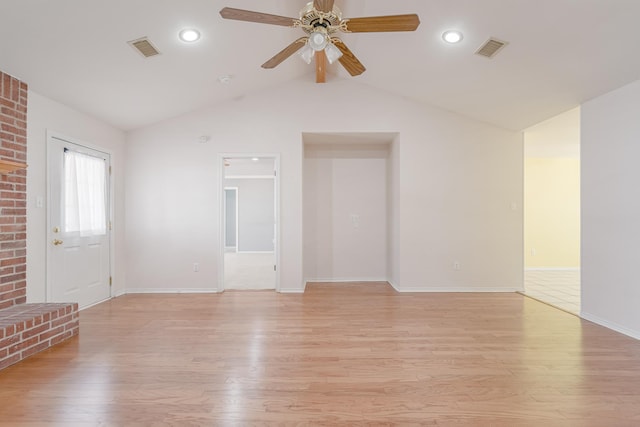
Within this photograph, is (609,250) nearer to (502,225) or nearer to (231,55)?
(502,225)

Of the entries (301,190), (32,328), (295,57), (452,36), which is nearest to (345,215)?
(301,190)

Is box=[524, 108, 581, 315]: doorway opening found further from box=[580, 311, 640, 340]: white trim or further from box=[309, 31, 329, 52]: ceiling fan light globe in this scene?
box=[309, 31, 329, 52]: ceiling fan light globe

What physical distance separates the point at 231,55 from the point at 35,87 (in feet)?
6.47

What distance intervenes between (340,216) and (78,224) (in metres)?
3.71

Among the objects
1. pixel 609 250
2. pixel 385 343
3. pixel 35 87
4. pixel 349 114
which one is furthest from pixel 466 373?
pixel 35 87

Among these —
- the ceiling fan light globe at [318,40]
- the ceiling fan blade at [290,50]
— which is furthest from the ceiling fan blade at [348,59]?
the ceiling fan blade at [290,50]

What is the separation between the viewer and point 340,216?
5.65 m

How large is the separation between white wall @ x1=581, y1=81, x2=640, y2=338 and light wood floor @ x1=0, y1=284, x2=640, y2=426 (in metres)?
0.30

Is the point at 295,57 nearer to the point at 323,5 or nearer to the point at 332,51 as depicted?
the point at 332,51

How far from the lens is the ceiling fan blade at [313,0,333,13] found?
2.13 m

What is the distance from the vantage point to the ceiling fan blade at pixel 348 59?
2576mm

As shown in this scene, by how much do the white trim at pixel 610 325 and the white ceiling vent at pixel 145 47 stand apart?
533cm

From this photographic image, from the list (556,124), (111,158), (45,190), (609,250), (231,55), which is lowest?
(609,250)

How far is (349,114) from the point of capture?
4855 mm
